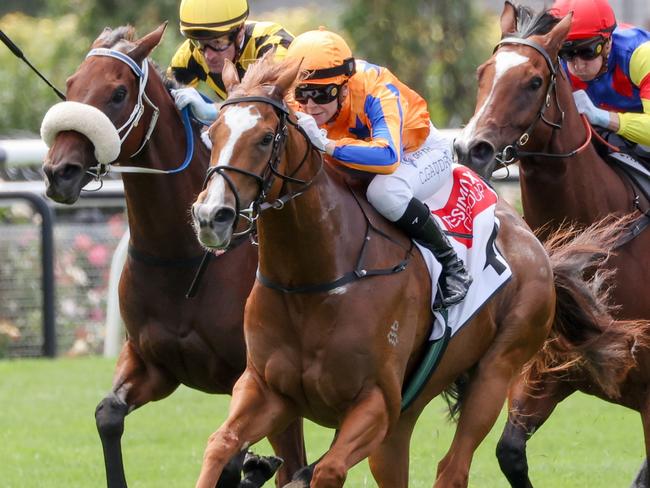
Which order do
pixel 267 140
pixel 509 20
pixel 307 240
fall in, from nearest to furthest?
pixel 267 140, pixel 307 240, pixel 509 20

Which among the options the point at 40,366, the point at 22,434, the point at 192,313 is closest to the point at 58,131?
the point at 192,313

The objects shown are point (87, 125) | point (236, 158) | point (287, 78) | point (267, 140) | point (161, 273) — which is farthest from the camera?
point (161, 273)

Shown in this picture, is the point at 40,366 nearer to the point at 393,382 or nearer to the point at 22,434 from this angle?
the point at 22,434

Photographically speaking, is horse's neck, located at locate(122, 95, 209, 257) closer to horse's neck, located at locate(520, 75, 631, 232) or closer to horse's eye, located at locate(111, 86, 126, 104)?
horse's eye, located at locate(111, 86, 126, 104)

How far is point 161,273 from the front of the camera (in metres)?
5.51

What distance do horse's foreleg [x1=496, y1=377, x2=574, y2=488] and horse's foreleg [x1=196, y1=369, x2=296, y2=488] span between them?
141 cm

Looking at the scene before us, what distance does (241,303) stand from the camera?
18.0 ft

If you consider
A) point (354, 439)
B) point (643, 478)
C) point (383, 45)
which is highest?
point (354, 439)

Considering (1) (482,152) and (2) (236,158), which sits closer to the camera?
(2) (236,158)

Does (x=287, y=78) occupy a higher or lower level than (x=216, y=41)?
higher

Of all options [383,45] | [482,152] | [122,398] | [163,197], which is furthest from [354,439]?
[383,45]

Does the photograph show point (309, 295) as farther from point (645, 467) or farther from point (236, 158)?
point (645, 467)

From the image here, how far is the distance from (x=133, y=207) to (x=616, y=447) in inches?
142

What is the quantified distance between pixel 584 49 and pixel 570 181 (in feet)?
1.87
